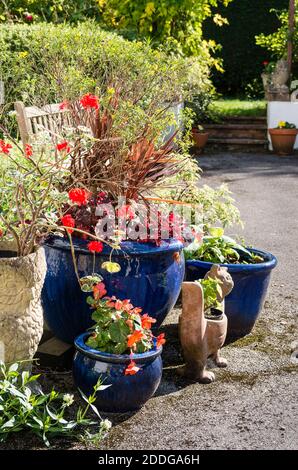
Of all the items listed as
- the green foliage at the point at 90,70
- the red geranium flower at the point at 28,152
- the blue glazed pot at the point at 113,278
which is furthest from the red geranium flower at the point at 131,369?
the green foliage at the point at 90,70

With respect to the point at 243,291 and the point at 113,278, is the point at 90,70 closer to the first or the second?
the point at 243,291

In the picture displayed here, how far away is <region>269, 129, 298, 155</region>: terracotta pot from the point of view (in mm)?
11406

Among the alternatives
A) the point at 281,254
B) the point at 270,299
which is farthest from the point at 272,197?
the point at 270,299

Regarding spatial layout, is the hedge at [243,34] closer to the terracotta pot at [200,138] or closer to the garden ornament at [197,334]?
the terracotta pot at [200,138]

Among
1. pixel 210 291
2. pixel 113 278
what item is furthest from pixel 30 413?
pixel 210 291

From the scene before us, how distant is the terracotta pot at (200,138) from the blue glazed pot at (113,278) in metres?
7.64

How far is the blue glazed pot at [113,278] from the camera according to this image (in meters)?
3.64

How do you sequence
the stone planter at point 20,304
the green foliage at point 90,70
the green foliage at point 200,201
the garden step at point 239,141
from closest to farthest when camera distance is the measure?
the stone planter at point 20,304 < the green foliage at point 90,70 < the green foliage at point 200,201 < the garden step at point 239,141

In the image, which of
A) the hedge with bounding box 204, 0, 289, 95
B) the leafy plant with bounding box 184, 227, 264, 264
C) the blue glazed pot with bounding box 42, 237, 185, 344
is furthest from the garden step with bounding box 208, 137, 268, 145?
the blue glazed pot with bounding box 42, 237, 185, 344

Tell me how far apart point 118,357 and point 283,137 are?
8.74 meters

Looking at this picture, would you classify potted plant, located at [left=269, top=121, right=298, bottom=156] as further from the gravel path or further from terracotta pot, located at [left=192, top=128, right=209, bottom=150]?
the gravel path

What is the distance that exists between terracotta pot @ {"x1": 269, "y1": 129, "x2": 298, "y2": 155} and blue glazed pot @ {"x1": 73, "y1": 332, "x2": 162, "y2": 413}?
856 centimetres

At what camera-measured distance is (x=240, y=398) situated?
3.55 meters
